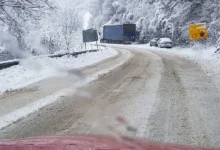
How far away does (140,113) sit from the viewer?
251 inches

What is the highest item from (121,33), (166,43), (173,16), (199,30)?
(173,16)

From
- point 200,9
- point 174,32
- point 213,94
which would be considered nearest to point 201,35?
point 200,9

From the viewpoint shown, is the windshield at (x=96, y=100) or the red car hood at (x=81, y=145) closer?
the red car hood at (x=81, y=145)

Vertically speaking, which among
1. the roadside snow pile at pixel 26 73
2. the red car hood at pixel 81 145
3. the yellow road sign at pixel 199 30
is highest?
the yellow road sign at pixel 199 30

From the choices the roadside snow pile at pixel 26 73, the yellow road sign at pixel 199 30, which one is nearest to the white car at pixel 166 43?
the yellow road sign at pixel 199 30

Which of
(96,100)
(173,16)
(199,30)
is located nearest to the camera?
(96,100)

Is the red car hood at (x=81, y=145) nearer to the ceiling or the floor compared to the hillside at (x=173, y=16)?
nearer to the floor

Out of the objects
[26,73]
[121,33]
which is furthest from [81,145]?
[121,33]

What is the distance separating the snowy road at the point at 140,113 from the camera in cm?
499

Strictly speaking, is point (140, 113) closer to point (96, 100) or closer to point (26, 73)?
point (96, 100)

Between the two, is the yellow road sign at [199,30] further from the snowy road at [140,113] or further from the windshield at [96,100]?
the snowy road at [140,113]

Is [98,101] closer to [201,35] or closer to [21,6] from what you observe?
[21,6]

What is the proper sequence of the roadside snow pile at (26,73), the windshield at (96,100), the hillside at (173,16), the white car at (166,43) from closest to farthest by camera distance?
the windshield at (96,100), the roadside snow pile at (26,73), the hillside at (173,16), the white car at (166,43)

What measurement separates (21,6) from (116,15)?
61.8 m
